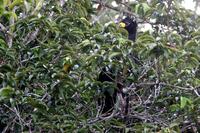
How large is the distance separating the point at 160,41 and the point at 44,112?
28.9 inches

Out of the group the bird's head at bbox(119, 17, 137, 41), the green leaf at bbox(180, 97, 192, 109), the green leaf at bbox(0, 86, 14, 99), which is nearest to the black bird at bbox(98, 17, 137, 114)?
the bird's head at bbox(119, 17, 137, 41)

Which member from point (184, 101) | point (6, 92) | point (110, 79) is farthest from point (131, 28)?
point (6, 92)

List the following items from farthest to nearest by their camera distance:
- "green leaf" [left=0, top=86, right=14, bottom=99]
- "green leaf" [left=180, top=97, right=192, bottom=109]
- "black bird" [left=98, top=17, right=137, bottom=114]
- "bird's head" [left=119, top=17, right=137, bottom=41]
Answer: "bird's head" [left=119, top=17, right=137, bottom=41]
"black bird" [left=98, top=17, right=137, bottom=114]
"green leaf" [left=180, top=97, right=192, bottom=109]
"green leaf" [left=0, top=86, right=14, bottom=99]

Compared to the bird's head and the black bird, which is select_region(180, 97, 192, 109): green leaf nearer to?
the black bird

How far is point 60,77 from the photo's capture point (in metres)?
1.95

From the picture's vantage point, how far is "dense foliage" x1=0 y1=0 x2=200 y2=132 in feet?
6.33

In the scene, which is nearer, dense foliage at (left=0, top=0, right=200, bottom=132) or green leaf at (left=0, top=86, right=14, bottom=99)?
green leaf at (left=0, top=86, right=14, bottom=99)

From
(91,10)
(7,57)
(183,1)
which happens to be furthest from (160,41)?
(183,1)

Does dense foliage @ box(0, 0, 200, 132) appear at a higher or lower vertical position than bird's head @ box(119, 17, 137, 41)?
lower

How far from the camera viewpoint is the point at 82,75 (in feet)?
7.18

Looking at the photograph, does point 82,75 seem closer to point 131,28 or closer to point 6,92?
point 6,92

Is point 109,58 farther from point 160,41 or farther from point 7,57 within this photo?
point 7,57

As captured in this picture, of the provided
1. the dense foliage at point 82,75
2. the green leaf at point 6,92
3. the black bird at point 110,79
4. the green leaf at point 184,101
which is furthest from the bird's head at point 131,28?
the green leaf at point 6,92

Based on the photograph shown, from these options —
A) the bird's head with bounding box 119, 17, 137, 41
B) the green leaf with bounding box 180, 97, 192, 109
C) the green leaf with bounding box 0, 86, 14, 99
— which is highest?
the bird's head with bounding box 119, 17, 137, 41
